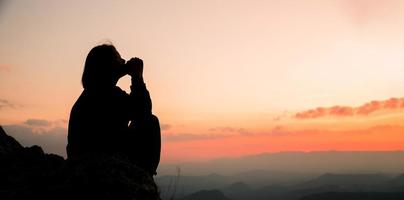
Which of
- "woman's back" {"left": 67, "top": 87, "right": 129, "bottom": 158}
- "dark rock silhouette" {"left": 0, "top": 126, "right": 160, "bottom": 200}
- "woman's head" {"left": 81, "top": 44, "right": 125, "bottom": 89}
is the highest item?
"woman's head" {"left": 81, "top": 44, "right": 125, "bottom": 89}

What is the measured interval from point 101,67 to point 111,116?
31.5 inches

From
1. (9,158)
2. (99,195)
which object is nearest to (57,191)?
(99,195)

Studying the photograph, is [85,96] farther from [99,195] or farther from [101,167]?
[99,195]

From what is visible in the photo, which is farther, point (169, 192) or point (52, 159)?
point (52, 159)

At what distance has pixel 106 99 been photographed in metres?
6.43

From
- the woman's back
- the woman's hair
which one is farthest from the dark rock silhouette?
the woman's hair

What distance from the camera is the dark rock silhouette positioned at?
395 cm

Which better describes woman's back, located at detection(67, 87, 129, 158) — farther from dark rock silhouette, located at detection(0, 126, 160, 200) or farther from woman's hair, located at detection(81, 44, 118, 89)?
dark rock silhouette, located at detection(0, 126, 160, 200)

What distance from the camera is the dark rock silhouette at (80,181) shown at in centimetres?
395

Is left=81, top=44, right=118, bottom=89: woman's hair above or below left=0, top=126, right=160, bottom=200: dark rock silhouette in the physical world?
above

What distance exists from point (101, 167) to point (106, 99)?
2250mm

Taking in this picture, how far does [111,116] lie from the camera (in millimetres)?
6527

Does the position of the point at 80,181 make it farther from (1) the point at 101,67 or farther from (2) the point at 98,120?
(1) the point at 101,67

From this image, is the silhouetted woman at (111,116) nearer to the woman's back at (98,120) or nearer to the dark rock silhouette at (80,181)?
the woman's back at (98,120)
